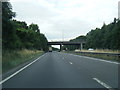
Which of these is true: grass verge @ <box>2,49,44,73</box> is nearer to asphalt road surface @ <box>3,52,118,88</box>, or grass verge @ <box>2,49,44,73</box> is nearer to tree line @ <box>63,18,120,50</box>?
asphalt road surface @ <box>3,52,118,88</box>

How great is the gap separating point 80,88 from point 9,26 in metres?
19.1

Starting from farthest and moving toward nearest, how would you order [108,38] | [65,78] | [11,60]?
[108,38]
[11,60]
[65,78]

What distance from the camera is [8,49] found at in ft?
101

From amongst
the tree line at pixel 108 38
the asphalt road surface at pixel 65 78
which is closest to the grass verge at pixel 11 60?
the asphalt road surface at pixel 65 78

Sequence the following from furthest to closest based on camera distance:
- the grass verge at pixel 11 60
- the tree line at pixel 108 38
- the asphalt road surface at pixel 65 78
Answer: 1. the tree line at pixel 108 38
2. the grass verge at pixel 11 60
3. the asphalt road surface at pixel 65 78

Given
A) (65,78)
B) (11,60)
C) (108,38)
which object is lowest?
(65,78)

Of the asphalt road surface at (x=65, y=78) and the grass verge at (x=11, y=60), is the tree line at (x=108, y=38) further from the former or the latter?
the asphalt road surface at (x=65, y=78)

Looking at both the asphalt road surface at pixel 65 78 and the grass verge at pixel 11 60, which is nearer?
the asphalt road surface at pixel 65 78

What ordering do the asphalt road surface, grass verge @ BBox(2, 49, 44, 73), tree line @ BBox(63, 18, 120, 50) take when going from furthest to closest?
tree line @ BBox(63, 18, 120, 50) < grass verge @ BBox(2, 49, 44, 73) < the asphalt road surface

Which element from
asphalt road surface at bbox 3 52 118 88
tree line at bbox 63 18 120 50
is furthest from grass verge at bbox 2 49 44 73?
tree line at bbox 63 18 120 50

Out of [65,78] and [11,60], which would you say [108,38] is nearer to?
[11,60]

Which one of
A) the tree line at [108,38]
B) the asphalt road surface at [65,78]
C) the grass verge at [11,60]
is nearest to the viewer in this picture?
the asphalt road surface at [65,78]

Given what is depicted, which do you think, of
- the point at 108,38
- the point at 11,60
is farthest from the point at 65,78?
the point at 108,38

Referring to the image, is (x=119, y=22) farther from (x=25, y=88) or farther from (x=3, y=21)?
(x=25, y=88)
